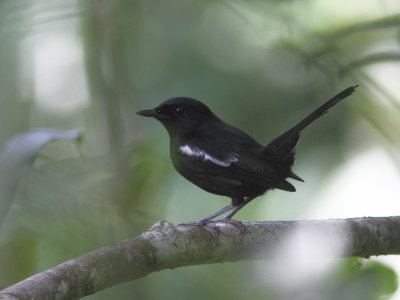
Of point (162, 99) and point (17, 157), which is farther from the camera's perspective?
point (162, 99)

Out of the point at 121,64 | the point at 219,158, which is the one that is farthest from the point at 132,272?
the point at 121,64

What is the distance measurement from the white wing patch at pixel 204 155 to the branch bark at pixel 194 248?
0.48 meters

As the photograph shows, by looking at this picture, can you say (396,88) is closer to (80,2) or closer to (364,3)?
(364,3)

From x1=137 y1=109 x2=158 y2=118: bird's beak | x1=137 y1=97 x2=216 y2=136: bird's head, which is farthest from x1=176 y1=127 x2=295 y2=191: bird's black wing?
x1=137 y1=109 x2=158 y2=118: bird's beak

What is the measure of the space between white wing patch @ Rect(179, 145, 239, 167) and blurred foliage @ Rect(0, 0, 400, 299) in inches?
9.3

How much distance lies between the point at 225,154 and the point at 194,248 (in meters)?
0.97

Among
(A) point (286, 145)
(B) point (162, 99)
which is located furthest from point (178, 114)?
(B) point (162, 99)

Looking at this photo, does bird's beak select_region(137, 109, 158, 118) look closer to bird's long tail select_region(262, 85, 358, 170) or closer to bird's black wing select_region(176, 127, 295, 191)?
bird's black wing select_region(176, 127, 295, 191)

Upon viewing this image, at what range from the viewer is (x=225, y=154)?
139 inches

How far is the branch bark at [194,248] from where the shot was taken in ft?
6.79

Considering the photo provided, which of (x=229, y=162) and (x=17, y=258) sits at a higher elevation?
(x=229, y=162)

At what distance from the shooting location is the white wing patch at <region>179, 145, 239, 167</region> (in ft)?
11.5

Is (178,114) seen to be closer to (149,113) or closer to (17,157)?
(149,113)

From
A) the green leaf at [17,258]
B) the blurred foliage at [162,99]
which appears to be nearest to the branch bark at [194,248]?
the blurred foliage at [162,99]
